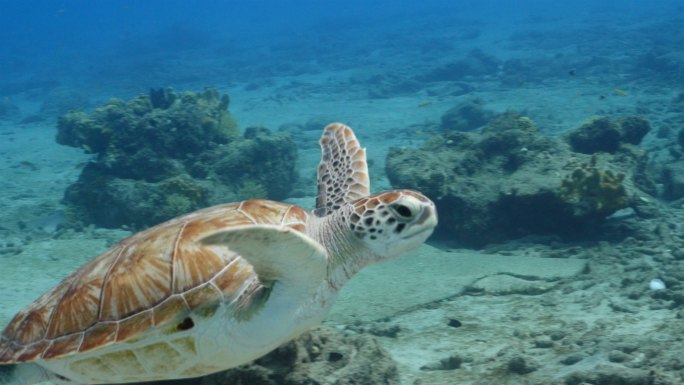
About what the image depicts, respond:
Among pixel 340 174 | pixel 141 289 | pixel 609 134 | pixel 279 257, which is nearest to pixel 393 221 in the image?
pixel 279 257

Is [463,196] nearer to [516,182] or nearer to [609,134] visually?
[516,182]

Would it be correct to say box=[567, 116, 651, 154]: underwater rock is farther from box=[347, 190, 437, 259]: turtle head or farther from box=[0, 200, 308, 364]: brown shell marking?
box=[0, 200, 308, 364]: brown shell marking

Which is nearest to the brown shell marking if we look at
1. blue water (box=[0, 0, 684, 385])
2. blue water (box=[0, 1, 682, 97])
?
blue water (box=[0, 0, 684, 385])

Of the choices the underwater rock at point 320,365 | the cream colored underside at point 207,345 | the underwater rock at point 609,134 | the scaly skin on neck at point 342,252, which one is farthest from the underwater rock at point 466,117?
the cream colored underside at point 207,345

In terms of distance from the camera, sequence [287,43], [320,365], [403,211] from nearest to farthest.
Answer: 1. [403,211]
2. [320,365]
3. [287,43]

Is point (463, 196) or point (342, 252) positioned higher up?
point (342, 252)

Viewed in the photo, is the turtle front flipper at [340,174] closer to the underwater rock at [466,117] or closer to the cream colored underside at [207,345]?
the cream colored underside at [207,345]

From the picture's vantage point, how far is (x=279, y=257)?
100 inches

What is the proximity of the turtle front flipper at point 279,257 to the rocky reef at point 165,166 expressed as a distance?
6.20 metres

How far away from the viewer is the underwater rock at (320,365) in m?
3.32

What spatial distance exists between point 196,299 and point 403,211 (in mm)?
1266

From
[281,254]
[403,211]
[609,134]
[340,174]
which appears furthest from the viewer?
[609,134]

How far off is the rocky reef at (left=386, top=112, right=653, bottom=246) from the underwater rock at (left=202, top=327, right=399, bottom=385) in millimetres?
4165

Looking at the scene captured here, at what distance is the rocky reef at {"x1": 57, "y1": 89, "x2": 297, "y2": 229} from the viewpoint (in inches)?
350
